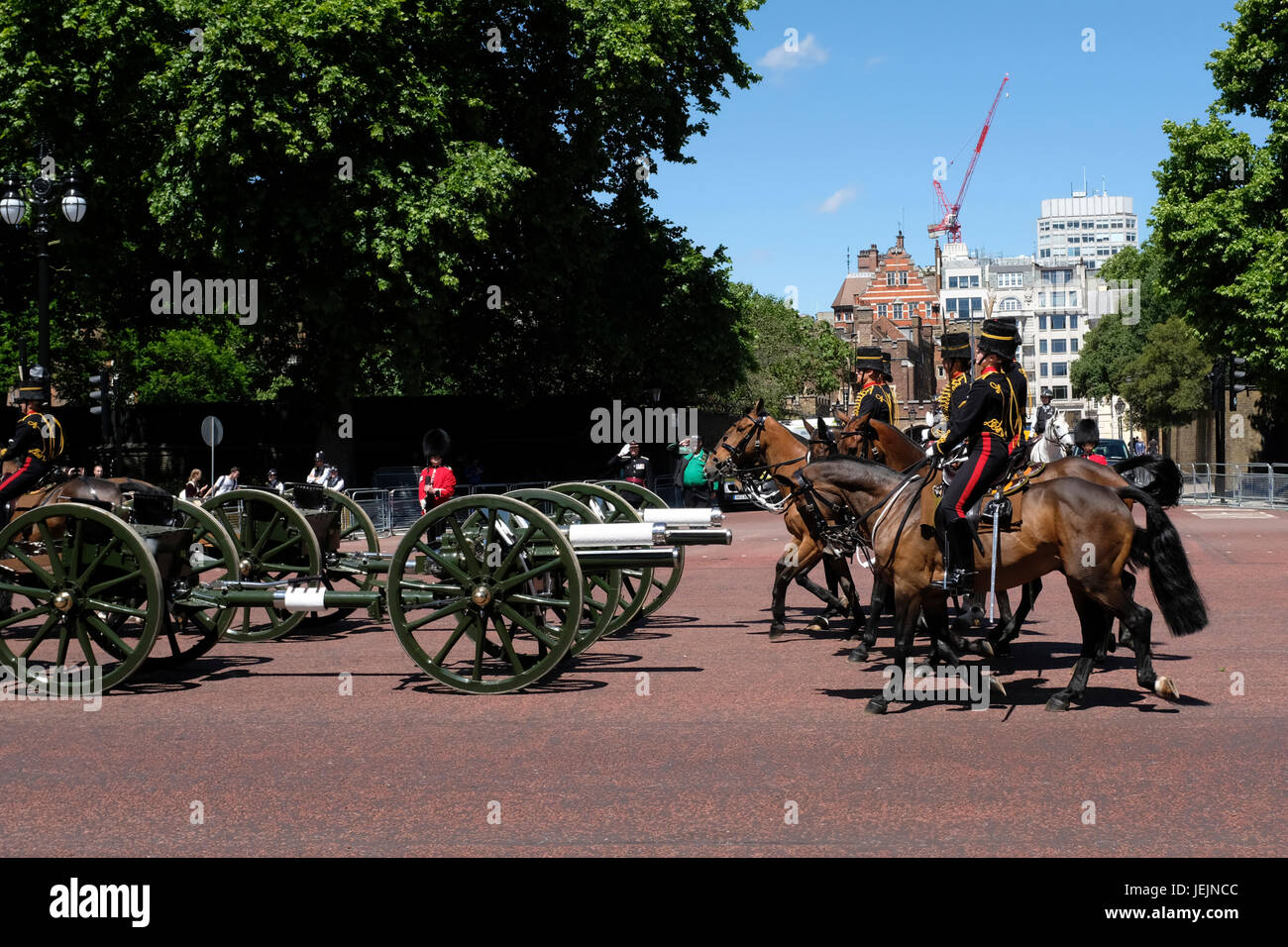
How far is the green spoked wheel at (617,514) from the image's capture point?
11438mm

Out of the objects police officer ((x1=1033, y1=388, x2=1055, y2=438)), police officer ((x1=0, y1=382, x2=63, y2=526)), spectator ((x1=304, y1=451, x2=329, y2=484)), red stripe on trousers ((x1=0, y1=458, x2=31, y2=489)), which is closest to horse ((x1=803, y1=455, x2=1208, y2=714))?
police officer ((x1=1033, y1=388, x2=1055, y2=438))

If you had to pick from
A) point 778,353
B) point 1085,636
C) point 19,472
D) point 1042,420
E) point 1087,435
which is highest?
point 778,353

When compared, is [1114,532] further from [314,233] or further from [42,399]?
[314,233]

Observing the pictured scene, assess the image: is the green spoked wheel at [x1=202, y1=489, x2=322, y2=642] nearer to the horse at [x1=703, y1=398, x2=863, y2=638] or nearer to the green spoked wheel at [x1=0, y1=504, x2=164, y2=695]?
the green spoked wheel at [x1=0, y1=504, x2=164, y2=695]

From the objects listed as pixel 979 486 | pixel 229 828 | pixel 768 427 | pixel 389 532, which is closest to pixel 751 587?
pixel 768 427

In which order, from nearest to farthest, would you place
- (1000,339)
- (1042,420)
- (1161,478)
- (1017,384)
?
(1000,339) < (1017,384) < (1161,478) < (1042,420)

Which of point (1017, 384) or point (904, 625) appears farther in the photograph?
point (1017, 384)

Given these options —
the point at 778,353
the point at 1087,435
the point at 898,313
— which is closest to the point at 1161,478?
the point at 1087,435
